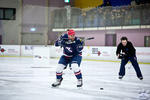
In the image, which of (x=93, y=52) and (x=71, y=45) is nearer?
(x=71, y=45)

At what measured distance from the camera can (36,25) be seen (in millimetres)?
19750

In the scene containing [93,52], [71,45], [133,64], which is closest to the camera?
[71,45]

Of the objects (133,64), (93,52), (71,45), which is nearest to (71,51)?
(71,45)

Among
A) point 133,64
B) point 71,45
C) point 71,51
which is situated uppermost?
point 71,45

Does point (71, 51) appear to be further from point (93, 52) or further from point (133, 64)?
point (93, 52)

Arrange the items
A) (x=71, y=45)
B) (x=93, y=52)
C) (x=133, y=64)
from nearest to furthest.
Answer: (x=71, y=45)
(x=133, y=64)
(x=93, y=52)

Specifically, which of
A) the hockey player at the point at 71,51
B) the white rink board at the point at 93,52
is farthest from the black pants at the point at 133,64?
the white rink board at the point at 93,52

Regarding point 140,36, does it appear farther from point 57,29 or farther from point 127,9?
point 57,29

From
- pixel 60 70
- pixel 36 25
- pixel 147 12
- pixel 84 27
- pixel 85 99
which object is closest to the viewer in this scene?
pixel 85 99

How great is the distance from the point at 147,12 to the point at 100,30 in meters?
4.20

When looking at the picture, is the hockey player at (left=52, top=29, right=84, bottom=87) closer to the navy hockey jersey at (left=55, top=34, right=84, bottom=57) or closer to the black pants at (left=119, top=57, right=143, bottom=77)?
the navy hockey jersey at (left=55, top=34, right=84, bottom=57)

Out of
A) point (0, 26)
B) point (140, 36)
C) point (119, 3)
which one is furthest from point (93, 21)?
point (0, 26)

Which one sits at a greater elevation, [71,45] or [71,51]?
[71,45]

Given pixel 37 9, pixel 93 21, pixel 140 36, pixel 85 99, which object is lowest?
pixel 85 99
